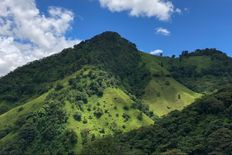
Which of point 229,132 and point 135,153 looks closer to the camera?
point 229,132

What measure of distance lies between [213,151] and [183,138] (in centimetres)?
2553

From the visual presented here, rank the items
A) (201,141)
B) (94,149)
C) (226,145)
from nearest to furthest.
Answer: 1. (94,149)
2. (226,145)
3. (201,141)

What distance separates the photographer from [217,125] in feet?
632

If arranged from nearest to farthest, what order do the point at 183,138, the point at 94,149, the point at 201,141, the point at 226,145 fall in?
the point at 94,149, the point at 226,145, the point at 201,141, the point at 183,138

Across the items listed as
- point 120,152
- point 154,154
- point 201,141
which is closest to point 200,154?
point 201,141

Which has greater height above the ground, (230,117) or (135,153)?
(230,117)

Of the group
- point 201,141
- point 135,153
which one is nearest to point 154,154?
point 135,153

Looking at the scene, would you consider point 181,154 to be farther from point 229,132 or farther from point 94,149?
point 94,149

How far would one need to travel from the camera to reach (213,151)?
6905 inches

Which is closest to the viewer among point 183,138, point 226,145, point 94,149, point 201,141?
point 94,149

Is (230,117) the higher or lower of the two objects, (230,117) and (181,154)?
the higher

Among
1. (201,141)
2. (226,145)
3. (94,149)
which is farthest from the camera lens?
(201,141)

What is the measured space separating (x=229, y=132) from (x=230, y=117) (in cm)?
2099

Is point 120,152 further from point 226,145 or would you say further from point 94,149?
point 226,145
